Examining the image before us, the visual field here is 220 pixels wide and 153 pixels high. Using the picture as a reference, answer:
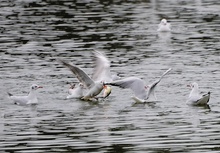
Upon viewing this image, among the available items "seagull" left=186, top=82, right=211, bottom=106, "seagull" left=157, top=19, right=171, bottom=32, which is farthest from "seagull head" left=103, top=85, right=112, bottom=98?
"seagull" left=157, top=19, right=171, bottom=32

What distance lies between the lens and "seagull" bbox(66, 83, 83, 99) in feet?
63.9

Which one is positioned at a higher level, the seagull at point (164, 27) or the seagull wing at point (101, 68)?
the seagull wing at point (101, 68)

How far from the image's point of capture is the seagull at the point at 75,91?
19469mm

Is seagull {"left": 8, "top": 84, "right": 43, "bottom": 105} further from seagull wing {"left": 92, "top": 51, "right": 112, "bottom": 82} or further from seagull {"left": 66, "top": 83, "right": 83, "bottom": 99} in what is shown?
seagull wing {"left": 92, "top": 51, "right": 112, "bottom": 82}

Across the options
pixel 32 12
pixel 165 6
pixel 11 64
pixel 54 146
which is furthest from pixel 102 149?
pixel 165 6

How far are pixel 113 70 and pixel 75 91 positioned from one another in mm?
3414

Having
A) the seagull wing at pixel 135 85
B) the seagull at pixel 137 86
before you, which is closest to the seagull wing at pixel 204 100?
the seagull at pixel 137 86

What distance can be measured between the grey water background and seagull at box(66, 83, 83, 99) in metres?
0.20

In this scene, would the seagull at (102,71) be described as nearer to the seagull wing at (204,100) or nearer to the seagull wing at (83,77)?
the seagull wing at (83,77)

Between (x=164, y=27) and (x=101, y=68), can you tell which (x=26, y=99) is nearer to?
(x=101, y=68)

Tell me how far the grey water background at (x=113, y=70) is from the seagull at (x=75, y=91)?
0.65ft

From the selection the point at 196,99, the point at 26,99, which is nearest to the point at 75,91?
the point at 26,99

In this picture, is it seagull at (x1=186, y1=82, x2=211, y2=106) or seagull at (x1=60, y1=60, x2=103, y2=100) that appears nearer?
seagull at (x1=186, y1=82, x2=211, y2=106)

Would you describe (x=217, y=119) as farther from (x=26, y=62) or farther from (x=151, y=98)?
(x=26, y=62)
